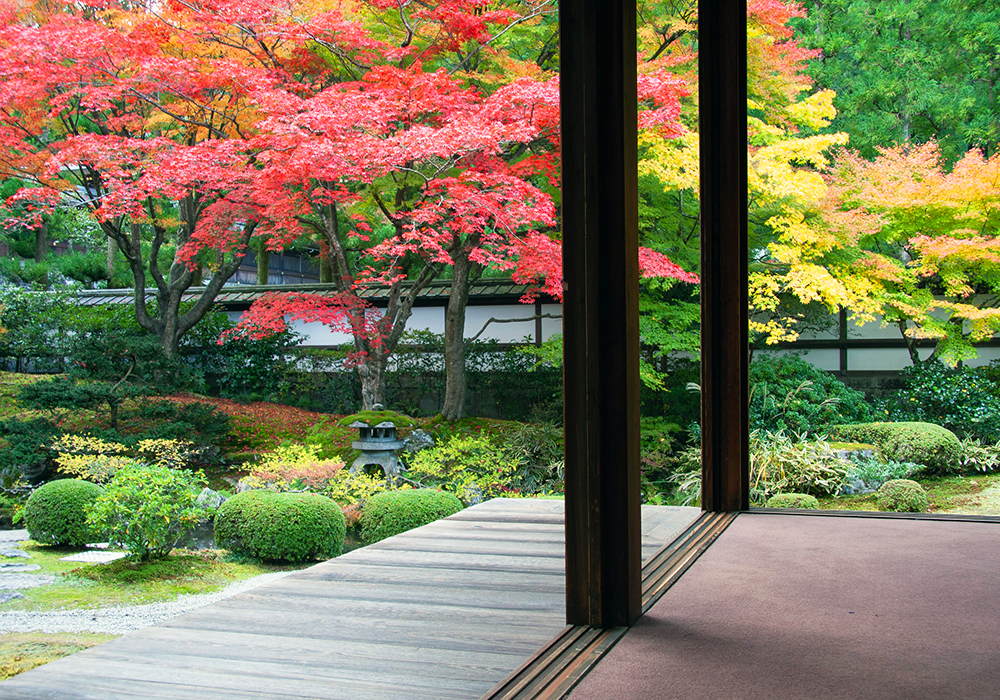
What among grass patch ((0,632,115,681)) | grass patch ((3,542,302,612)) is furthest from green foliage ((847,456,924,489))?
grass patch ((0,632,115,681))

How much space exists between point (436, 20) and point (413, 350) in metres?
3.95

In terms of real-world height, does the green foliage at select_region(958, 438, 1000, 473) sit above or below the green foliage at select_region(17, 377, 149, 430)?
below

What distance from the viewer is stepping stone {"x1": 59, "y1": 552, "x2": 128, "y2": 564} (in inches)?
209

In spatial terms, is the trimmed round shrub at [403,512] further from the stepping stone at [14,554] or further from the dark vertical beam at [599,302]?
the dark vertical beam at [599,302]

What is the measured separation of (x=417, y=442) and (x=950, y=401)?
17.1 feet

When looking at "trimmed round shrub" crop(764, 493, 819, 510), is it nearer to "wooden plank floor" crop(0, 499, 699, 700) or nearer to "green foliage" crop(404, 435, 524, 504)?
"green foliage" crop(404, 435, 524, 504)

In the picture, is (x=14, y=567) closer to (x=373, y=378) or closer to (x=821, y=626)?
(x=373, y=378)

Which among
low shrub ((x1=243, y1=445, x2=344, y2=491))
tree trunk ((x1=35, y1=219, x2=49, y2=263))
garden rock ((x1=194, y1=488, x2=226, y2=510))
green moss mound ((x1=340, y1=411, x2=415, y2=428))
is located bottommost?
garden rock ((x1=194, y1=488, x2=226, y2=510))

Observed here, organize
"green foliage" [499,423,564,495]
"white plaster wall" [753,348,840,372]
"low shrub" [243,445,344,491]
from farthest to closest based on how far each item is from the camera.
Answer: "white plaster wall" [753,348,840,372]
"green foliage" [499,423,564,495]
"low shrub" [243,445,344,491]

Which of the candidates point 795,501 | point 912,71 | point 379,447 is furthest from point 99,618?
point 912,71

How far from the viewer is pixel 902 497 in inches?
216

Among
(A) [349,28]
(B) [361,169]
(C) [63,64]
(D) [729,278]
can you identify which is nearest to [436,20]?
(A) [349,28]

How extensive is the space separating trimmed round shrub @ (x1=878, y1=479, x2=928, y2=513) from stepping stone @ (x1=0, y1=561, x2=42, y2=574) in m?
5.92

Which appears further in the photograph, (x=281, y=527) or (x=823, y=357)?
(x=823, y=357)
